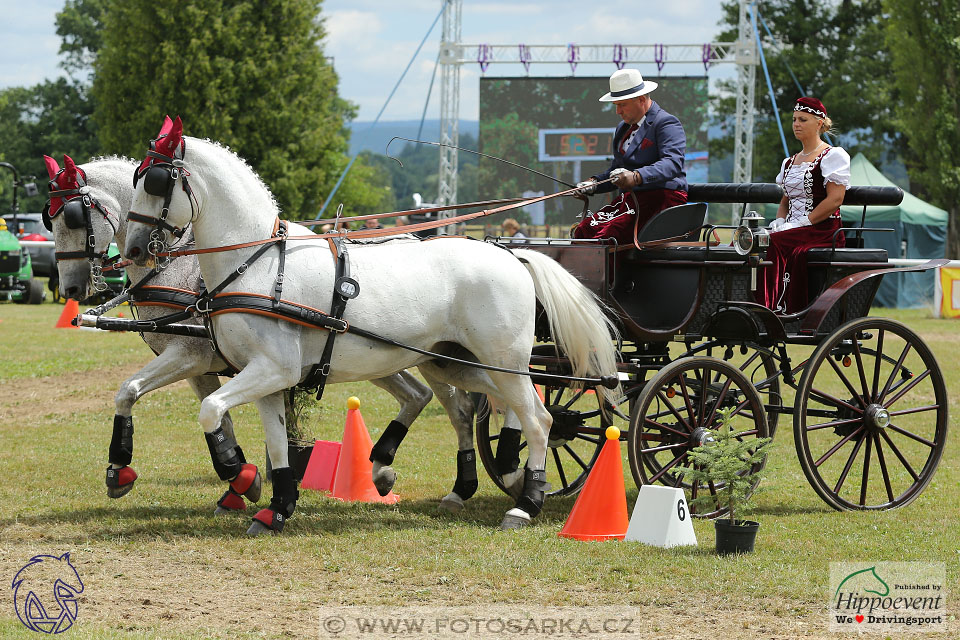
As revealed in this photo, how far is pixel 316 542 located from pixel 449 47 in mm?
22084

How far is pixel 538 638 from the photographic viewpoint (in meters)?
4.17

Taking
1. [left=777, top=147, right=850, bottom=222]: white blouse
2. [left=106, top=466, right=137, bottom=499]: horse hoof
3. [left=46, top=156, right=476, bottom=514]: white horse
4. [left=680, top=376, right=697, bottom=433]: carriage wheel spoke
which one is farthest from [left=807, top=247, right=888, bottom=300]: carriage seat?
[left=106, top=466, right=137, bottom=499]: horse hoof

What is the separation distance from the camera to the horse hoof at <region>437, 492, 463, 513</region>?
663cm

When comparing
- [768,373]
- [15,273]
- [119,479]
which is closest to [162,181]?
[119,479]

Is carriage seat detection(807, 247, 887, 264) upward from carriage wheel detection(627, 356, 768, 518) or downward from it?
upward

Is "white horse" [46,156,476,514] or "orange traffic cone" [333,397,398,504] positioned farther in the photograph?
"orange traffic cone" [333,397,398,504]

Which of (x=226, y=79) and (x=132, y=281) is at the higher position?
(x=226, y=79)

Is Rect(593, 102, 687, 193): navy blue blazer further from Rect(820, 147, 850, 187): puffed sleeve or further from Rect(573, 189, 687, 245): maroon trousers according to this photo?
Rect(820, 147, 850, 187): puffed sleeve

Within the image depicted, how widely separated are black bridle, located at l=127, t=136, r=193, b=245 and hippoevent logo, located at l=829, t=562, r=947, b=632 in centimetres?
380

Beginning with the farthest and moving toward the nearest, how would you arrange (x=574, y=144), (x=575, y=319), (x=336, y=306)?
(x=574, y=144) → (x=575, y=319) → (x=336, y=306)

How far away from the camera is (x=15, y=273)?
22.6m

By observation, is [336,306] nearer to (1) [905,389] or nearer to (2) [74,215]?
(2) [74,215]

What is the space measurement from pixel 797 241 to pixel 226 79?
90.3 ft

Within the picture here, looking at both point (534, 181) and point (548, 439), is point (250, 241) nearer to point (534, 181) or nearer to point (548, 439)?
point (548, 439)
